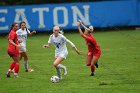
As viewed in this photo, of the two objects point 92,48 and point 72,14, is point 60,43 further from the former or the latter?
point 72,14

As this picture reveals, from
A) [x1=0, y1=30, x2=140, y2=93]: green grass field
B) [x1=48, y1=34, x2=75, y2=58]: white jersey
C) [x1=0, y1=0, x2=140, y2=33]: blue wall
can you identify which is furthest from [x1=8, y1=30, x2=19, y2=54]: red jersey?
[x1=0, y1=0, x2=140, y2=33]: blue wall

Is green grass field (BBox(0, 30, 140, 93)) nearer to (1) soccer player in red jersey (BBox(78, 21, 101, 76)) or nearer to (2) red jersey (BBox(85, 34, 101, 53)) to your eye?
(1) soccer player in red jersey (BBox(78, 21, 101, 76))

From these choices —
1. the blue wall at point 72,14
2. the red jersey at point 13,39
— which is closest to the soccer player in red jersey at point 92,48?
the red jersey at point 13,39

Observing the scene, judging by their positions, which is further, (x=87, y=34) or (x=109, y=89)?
(x=87, y=34)

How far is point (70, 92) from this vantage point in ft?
49.2

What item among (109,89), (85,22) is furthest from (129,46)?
(109,89)

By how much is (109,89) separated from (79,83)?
1695 mm

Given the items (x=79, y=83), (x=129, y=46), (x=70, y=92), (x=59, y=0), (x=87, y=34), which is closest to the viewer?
(x=70, y=92)

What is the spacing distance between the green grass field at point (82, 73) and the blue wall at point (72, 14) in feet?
23.9

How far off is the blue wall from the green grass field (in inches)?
287

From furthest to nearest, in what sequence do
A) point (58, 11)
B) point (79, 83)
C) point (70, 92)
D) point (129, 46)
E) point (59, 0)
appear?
point (59, 0) < point (58, 11) < point (129, 46) < point (79, 83) < point (70, 92)

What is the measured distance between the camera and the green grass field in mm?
15727

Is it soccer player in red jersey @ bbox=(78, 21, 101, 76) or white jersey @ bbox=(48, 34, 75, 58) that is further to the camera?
soccer player in red jersey @ bbox=(78, 21, 101, 76)

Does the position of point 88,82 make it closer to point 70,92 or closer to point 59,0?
point 70,92
